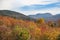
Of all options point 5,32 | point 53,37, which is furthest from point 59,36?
point 5,32

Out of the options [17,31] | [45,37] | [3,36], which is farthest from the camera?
[45,37]

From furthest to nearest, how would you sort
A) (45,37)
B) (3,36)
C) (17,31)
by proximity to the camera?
(45,37), (17,31), (3,36)

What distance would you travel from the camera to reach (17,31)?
27234 millimetres

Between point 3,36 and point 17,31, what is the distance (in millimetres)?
2331

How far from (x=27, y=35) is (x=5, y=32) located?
2.46 meters

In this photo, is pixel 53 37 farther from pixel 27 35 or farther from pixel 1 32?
pixel 1 32

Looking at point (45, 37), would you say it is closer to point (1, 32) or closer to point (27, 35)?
point (27, 35)

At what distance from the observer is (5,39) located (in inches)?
1013

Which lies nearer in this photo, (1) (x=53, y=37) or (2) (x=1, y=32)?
(2) (x=1, y=32)

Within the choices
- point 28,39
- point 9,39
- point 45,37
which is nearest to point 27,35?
point 28,39

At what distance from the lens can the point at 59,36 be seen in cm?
3075

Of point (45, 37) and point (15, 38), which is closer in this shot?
point (15, 38)

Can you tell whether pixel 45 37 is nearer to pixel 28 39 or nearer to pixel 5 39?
pixel 28 39

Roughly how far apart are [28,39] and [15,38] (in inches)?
57.8
